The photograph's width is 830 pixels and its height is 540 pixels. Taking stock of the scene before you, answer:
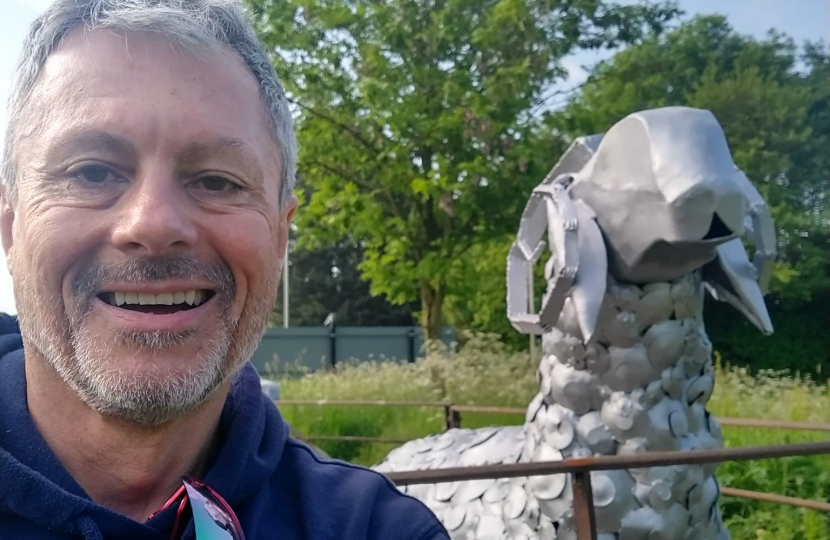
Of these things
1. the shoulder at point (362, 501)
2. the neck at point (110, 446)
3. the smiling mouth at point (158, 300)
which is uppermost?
the smiling mouth at point (158, 300)

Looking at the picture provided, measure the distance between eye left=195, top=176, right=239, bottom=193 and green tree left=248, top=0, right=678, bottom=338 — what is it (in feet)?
20.6

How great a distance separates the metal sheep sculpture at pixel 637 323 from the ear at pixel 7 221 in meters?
1.44

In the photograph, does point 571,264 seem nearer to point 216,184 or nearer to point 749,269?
point 749,269

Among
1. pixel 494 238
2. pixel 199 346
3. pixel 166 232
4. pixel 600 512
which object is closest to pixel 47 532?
pixel 199 346

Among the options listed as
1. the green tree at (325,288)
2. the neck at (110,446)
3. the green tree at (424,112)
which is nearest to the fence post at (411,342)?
the green tree at (424,112)

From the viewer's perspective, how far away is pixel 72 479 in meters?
Answer: 0.93

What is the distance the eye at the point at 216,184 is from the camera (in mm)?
938

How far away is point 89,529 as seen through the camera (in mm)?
875

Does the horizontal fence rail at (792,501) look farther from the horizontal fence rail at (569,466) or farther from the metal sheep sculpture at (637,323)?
the horizontal fence rail at (569,466)

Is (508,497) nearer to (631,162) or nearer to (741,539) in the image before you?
(631,162)

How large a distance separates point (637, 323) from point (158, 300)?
1.49 metres

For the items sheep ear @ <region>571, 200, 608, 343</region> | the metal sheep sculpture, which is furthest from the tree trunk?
sheep ear @ <region>571, 200, 608, 343</region>

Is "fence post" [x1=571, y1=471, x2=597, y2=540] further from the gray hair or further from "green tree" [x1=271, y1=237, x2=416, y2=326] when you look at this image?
"green tree" [x1=271, y1=237, x2=416, y2=326]

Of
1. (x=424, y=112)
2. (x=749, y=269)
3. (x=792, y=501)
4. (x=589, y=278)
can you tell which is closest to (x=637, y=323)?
→ (x=589, y=278)
